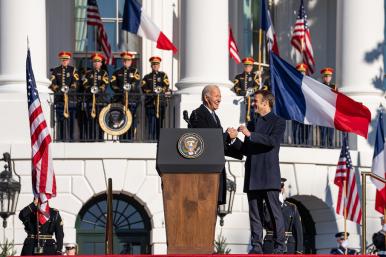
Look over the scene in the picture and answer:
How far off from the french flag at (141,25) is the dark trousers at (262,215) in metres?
14.9

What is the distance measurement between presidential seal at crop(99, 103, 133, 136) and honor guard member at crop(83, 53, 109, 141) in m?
0.19

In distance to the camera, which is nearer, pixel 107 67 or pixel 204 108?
pixel 204 108

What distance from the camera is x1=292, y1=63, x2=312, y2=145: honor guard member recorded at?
43.0 meters

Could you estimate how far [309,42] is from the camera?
44.2 m

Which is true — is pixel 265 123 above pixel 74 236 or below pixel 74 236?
above

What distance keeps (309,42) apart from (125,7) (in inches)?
183

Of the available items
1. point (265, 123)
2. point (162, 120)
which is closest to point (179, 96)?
point (162, 120)

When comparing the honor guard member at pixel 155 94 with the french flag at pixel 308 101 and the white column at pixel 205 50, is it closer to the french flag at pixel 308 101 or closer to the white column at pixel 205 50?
the white column at pixel 205 50

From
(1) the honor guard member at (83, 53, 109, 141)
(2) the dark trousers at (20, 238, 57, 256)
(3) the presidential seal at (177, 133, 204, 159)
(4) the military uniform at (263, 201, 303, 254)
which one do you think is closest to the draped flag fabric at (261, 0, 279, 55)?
(1) the honor guard member at (83, 53, 109, 141)

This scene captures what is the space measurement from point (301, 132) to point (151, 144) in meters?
3.94

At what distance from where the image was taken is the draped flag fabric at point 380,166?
41.1m

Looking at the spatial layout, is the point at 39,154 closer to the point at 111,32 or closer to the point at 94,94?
the point at 94,94

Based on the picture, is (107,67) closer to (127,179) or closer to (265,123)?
(127,179)

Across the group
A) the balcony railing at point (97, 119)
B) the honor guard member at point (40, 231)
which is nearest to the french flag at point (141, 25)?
the balcony railing at point (97, 119)
